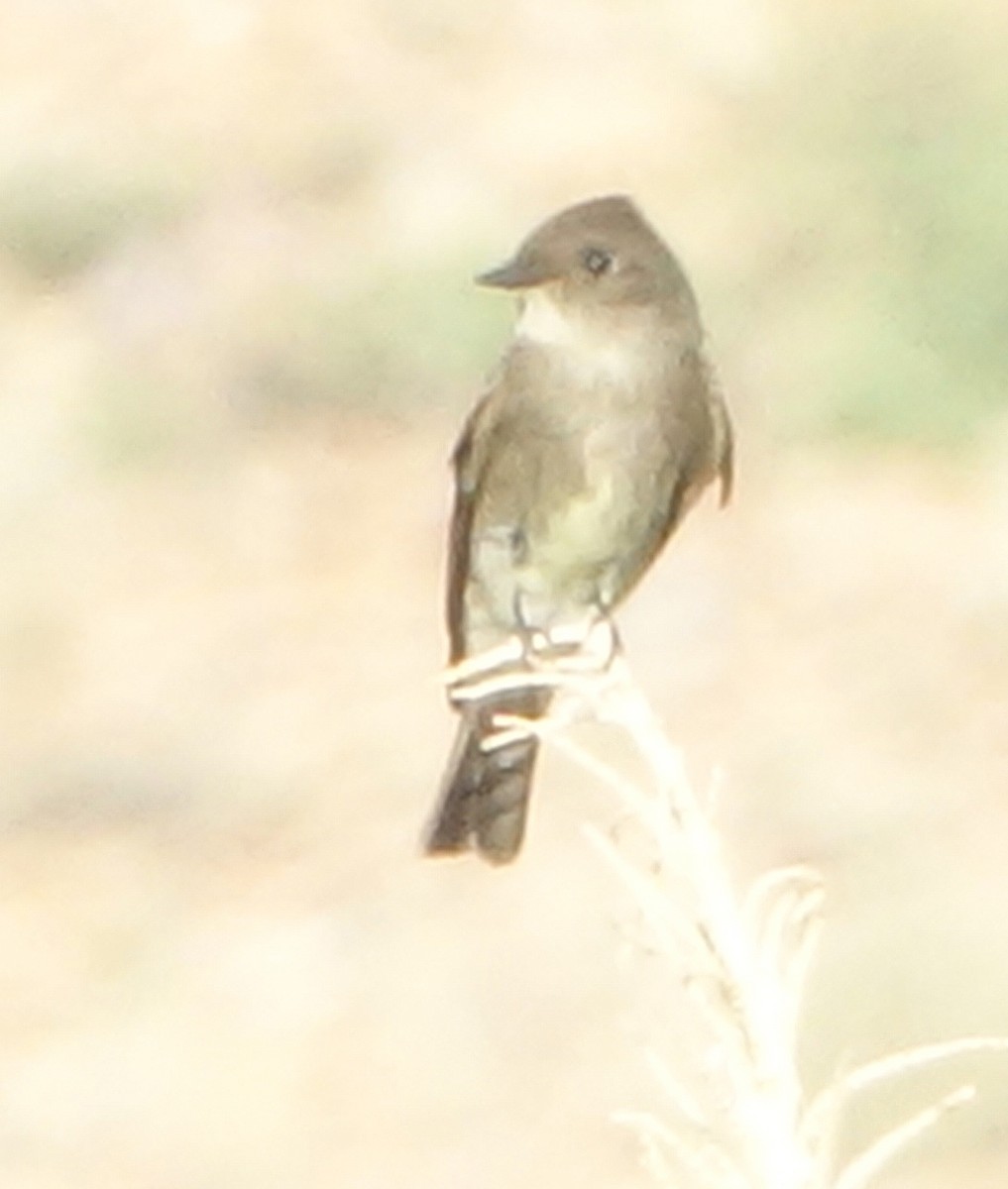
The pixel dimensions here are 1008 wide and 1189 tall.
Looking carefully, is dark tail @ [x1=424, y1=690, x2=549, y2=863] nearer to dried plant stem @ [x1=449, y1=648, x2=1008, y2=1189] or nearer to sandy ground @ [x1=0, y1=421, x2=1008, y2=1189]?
sandy ground @ [x1=0, y1=421, x2=1008, y2=1189]

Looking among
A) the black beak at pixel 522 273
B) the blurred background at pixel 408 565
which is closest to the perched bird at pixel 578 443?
the black beak at pixel 522 273

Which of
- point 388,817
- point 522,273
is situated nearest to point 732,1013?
point 522,273

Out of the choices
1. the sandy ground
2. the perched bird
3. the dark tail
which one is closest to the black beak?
the perched bird

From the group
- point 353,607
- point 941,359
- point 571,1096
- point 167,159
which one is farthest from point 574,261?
point 167,159

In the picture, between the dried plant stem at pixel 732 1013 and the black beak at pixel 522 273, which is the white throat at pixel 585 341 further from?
the dried plant stem at pixel 732 1013

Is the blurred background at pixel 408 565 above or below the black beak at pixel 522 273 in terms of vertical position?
above

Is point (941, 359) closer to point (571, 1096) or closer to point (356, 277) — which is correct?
point (356, 277)

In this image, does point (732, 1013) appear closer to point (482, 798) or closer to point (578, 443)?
point (482, 798)
